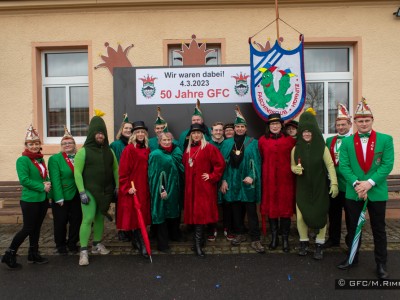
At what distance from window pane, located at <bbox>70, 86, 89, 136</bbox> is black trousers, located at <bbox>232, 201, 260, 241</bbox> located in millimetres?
4261

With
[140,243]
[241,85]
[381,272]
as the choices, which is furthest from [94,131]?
[381,272]

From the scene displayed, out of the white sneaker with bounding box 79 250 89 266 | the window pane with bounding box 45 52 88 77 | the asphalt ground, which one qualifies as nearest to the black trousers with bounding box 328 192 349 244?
the asphalt ground

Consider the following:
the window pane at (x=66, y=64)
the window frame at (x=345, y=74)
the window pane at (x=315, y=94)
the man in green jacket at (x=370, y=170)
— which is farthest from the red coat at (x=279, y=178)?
the window pane at (x=66, y=64)

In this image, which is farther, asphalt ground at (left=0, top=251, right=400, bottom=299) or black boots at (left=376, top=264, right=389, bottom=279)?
black boots at (left=376, top=264, right=389, bottom=279)

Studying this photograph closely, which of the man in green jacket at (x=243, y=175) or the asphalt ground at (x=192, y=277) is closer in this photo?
the asphalt ground at (x=192, y=277)

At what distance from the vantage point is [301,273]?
11.5 feet

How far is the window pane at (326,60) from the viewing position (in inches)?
267

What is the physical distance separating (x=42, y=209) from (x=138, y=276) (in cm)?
150

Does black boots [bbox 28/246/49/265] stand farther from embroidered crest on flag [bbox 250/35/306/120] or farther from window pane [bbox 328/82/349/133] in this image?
window pane [bbox 328/82/349/133]

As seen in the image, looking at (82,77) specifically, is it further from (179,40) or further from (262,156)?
(262,156)

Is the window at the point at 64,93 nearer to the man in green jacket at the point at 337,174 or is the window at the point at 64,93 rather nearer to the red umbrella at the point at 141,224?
the red umbrella at the point at 141,224

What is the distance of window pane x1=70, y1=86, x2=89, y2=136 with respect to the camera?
23.0 feet

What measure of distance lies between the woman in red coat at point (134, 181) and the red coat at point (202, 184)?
21.8 inches

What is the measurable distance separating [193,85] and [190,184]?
2.47m
